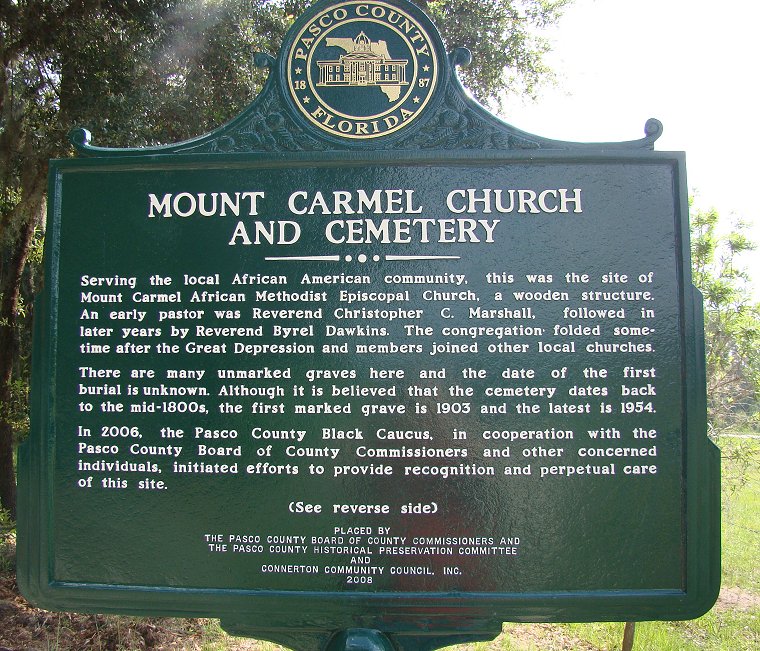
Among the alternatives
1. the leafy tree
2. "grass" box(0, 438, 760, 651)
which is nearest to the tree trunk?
the leafy tree

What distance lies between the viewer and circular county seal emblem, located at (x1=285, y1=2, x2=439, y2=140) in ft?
11.0

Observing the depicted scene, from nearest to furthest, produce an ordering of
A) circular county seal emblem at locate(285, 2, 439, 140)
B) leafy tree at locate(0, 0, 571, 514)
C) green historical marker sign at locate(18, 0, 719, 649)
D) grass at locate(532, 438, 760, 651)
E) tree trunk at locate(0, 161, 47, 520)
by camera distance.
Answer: green historical marker sign at locate(18, 0, 719, 649)
circular county seal emblem at locate(285, 2, 439, 140)
grass at locate(532, 438, 760, 651)
leafy tree at locate(0, 0, 571, 514)
tree trunk at locate(0, 161, 47, 520)

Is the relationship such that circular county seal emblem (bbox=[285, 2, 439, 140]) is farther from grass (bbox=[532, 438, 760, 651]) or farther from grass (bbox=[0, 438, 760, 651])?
grass (bbox=[532, 438, 760, 651])

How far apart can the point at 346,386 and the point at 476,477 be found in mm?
830

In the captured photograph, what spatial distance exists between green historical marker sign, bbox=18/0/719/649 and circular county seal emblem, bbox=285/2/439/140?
0.02 metres

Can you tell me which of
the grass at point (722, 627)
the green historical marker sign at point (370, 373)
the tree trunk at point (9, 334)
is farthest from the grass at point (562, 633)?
the tree trunk at point (9, 334)

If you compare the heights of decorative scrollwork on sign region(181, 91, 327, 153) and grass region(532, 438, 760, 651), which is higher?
decorative scrollwork on sign region(181, 91, 327, 153)

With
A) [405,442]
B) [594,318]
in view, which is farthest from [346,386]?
[594,318]

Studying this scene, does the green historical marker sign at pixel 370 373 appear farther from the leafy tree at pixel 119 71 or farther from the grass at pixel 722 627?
the leafy tree at pixel 119 71

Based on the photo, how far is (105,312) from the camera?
3.28 metres

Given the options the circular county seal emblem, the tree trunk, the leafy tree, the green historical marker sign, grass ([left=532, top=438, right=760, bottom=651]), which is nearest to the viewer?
the green historical marker sign

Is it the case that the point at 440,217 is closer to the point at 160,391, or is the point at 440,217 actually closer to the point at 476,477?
the point at 476,477

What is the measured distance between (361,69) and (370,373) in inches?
67.9

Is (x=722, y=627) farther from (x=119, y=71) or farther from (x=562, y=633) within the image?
(x=119, y=71)
